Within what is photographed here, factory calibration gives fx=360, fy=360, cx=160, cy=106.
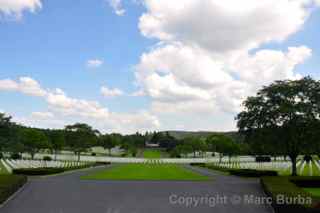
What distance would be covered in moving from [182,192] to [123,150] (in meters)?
120

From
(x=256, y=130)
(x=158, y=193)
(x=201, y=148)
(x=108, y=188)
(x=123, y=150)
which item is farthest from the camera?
(x=123, y=150)

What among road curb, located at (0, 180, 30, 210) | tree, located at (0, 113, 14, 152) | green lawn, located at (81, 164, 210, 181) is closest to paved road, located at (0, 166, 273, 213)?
road curb, located at (0, 180, 30, 210)

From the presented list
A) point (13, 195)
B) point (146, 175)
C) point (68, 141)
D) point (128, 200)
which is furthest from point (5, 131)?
point (68, 141)

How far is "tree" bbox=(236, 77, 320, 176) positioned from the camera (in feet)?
85.0

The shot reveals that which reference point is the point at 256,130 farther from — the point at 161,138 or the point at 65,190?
the point at 161,138

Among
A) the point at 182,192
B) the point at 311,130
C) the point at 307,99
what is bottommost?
the point at 182,192

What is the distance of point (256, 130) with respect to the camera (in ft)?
91.4

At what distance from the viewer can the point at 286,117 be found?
26578 millimetres

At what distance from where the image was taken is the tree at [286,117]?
25.9 m

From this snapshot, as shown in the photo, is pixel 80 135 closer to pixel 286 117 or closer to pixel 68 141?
pixel 68 141

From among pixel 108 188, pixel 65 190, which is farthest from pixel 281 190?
pixel 65 190

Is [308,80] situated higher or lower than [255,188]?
higher

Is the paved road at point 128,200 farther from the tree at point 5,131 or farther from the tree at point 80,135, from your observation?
the tree at point 80,135

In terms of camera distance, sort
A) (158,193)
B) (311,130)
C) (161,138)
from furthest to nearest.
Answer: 1. (161,138)
2. (311,130)
3. (158,193)
